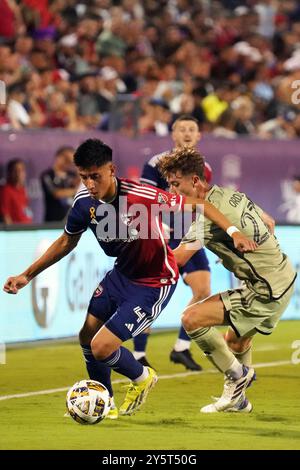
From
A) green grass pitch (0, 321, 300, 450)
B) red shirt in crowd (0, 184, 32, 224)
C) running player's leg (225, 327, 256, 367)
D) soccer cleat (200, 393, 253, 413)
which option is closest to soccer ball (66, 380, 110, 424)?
green grass pitch (0, 321, 300, 450)

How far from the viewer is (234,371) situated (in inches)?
377

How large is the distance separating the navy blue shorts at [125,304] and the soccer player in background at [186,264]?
231 centimetres

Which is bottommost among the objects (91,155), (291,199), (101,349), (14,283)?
(291,199)

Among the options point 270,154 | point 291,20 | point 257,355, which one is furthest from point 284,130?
point 257,355

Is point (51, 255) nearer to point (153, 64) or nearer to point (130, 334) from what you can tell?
point (130, 334)

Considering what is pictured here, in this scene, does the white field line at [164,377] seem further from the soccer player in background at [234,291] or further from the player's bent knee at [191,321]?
the player's bent knee at [191,321]

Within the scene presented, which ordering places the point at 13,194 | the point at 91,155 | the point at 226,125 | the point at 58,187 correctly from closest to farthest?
the point at 91,155
the point at 13,194
the point at 58,187
the point at 226,125

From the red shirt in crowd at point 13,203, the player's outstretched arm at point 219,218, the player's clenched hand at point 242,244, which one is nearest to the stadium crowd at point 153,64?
the red shirt in crowd at point 13,203

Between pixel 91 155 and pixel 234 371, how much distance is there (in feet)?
6.86

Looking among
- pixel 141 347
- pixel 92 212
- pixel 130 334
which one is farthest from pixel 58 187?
pixel 130 334

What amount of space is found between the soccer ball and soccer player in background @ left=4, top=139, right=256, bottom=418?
0.25 metres

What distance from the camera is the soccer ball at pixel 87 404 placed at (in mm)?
8891

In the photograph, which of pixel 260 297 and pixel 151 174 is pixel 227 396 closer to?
pixel 260 297

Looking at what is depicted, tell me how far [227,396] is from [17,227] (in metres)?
4.90
